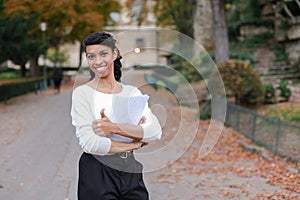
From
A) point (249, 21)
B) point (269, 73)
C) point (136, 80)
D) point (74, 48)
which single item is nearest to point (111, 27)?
point (249, 21)

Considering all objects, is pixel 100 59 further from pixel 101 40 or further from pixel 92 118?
pixel 92 118

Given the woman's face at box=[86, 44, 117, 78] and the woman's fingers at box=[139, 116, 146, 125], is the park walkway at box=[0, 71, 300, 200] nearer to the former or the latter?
the woman's fingers at box=[139, 116, 146, 125]

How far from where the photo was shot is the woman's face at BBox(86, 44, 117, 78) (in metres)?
2.67

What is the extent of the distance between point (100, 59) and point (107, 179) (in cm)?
74

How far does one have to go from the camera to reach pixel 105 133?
2.53m

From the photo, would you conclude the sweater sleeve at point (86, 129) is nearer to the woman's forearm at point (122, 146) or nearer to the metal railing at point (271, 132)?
the woman's forearm at point (122, 146)

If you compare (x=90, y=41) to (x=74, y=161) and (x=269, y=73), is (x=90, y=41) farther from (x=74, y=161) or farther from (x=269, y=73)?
(x=269, y=73)

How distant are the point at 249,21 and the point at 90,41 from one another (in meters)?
22.5

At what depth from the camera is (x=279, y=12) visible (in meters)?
21.8

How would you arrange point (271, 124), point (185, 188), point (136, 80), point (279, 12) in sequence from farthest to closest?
point (279, 12) → point (271, 124) → point (185, 188) → point (136, 80)

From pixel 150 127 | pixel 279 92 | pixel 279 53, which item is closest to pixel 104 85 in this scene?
pixel 150 127

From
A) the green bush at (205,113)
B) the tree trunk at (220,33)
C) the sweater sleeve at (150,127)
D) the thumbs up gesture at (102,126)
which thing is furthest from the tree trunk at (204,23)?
the thumbs up gesture at (102,126)

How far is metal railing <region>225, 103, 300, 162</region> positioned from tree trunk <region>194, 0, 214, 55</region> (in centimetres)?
1297

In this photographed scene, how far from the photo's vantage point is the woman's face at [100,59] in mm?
2668
